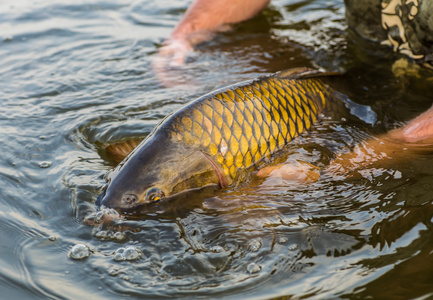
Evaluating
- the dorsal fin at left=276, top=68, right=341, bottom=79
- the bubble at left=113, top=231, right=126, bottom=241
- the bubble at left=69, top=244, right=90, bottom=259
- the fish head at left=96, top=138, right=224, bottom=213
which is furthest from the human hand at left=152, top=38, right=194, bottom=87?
the bubble at left=69, top=244, right=90, bottom=259

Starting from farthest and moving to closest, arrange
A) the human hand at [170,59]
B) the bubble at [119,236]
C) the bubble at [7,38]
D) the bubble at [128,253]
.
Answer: the bubble at [7,38] < the human hand at [170,59] < the bubble at [119,236] < the bubble at [128,253]

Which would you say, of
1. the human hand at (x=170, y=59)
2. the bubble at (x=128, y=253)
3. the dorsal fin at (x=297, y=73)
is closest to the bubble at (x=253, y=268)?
the bubble at (x=128, y=253)

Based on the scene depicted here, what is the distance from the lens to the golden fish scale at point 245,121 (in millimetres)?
2504

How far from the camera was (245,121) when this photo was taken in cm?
259

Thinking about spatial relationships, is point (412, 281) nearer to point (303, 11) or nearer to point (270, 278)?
point (270, 278)

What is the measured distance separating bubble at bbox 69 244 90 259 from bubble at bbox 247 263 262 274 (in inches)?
25.1

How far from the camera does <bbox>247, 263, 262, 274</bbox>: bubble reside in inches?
81.0

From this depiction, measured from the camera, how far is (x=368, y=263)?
208 cm

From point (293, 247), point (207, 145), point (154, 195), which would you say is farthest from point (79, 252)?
point (293, 247)

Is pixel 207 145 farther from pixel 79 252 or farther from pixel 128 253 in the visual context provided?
pixel 79 252

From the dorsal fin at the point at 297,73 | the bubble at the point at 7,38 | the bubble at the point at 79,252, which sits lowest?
the bubble at the point at 79,252

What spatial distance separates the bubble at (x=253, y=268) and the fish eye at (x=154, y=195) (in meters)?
0.57

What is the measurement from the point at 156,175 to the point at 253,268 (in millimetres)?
627

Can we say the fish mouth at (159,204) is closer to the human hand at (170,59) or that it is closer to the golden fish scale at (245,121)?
the golden fish scale at (245,121)
